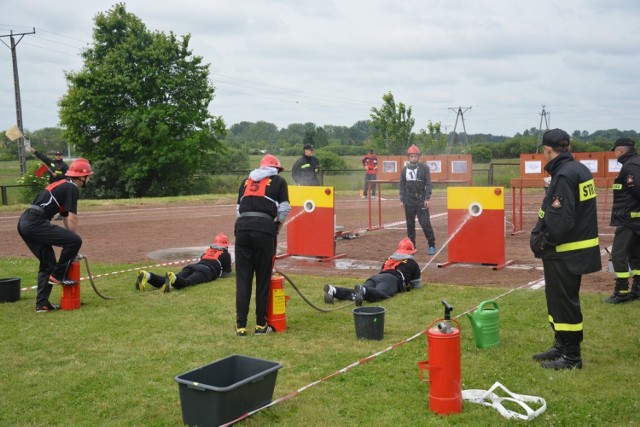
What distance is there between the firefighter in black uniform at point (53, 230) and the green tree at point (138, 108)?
30591 mm

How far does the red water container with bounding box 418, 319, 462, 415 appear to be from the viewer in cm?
481

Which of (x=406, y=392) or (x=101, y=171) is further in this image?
(x=101, y=171)

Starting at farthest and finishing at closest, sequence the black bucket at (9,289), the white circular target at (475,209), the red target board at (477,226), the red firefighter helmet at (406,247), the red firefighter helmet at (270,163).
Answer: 1. the white circular target at (475,209)
2. the red target board at (477,226)
3. the red firefighter helmet at (406,247)
4. the black bucket at (9,289)
5. the red firefighter helmet at (270,163)

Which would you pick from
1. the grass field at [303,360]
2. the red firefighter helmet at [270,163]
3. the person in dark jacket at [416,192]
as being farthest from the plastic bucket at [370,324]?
the person in dark jacket at [416,192]

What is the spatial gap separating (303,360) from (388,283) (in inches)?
120

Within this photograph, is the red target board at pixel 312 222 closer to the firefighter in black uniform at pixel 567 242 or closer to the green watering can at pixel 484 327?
the green watering can at pixel 484 327

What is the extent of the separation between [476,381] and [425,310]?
271 centimetres

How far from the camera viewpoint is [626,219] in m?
8.35

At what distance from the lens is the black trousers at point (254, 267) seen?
735 cm

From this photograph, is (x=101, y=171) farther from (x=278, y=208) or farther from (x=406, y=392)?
(x=406, y=392)

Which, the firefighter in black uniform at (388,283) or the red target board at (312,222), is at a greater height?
the red target board at (312,222)

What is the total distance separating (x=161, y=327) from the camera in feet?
25.5

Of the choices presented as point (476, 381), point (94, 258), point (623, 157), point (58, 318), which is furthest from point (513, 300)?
point (94, 258)

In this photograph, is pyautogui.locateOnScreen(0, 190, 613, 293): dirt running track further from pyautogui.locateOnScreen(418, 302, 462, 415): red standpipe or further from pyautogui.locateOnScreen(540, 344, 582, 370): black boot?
pyautogui.locateOnScreen(418, 302, 462, 415): red standpipe
